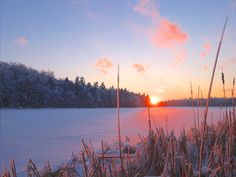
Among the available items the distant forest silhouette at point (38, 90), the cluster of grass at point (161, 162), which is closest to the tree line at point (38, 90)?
the distant forest silhouette at point (38, 90)

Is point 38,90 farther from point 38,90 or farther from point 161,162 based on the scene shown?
point 161,162

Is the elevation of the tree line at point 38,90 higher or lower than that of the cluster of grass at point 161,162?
higher

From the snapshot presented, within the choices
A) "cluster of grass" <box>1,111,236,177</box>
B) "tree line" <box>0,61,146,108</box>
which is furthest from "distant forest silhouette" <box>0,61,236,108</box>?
"cluster of grass" <box>1,111,236,177</box>

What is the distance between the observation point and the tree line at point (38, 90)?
3716 cm

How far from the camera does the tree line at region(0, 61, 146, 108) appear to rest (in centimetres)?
3716

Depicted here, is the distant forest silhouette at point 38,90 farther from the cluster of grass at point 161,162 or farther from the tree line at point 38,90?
the cluster of grass at point 161,162

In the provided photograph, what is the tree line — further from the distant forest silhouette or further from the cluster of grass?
the cluster of grass

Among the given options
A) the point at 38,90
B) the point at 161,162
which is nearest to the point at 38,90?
the point at 38,90

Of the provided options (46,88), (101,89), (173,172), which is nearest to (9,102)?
(46,88)

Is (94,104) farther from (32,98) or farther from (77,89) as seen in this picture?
(32,98)

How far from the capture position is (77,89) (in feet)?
173

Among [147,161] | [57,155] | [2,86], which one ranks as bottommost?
[57,155]

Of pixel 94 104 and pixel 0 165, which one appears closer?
pixel 0 165

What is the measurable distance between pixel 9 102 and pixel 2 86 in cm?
213
